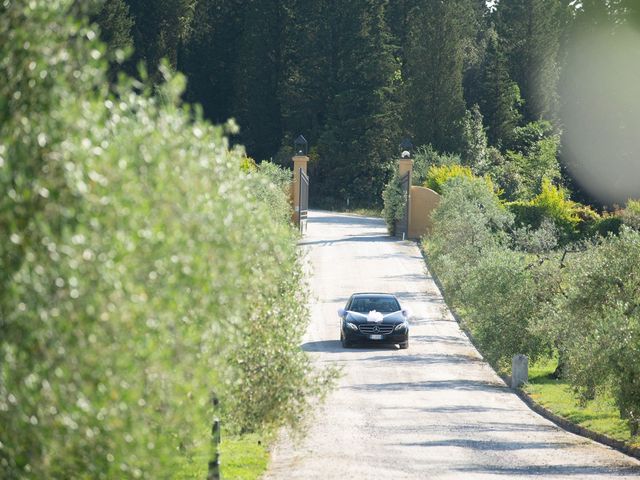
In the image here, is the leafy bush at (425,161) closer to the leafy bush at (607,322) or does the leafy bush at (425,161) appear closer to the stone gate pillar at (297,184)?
the stone gate pillar at (297,184)

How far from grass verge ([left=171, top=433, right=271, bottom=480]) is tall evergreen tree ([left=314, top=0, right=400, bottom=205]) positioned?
58136 mm

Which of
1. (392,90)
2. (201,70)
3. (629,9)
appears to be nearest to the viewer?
(629,9)

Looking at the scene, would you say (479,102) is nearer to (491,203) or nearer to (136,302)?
(491,203)

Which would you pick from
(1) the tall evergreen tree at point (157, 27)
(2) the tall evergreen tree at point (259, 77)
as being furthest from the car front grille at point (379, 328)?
(2) the tall evergreen tree at point (259, 77)

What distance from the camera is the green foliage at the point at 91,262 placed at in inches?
276

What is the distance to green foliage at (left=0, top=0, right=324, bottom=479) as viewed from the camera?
7016 millimetres

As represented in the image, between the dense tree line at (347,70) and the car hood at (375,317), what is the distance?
41.8 m

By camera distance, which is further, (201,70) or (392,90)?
(201,70)

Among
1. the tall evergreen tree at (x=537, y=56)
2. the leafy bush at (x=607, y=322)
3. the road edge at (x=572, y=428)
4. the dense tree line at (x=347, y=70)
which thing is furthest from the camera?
the tall evergreen tree at (x=537, y=56)

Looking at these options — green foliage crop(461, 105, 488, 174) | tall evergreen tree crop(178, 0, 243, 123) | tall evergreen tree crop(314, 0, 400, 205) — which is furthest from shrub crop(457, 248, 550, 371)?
tall evergreen tree crop(178, 0, 243, 123)

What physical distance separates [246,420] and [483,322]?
55.2 ft

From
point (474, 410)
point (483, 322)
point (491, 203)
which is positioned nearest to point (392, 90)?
point (491, 203)

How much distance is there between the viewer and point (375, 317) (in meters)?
31.6

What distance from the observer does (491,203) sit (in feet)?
159
